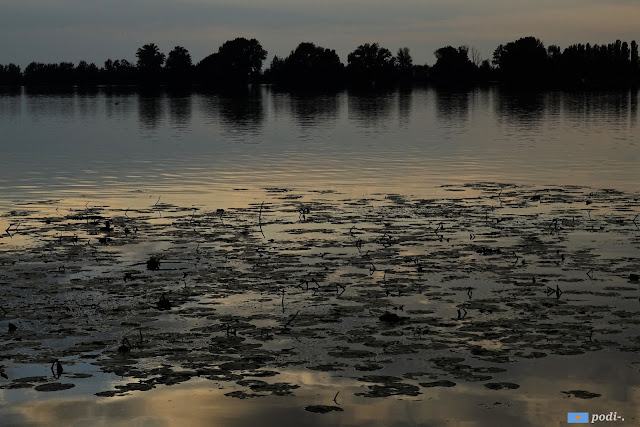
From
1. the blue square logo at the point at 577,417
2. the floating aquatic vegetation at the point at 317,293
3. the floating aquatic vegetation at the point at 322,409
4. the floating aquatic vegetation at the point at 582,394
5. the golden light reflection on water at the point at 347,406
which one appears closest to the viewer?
the blue square logo at the point at 577,417

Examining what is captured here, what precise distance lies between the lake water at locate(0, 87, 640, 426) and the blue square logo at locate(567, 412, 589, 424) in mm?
74

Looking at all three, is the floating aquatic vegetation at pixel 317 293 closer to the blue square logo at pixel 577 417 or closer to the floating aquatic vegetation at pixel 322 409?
the floating aquatic vegetation at pixel 322 409

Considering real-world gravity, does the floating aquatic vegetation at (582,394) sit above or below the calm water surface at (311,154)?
below

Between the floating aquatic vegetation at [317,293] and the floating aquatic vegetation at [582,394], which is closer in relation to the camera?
the floating aquatic vegetation at [582,394]

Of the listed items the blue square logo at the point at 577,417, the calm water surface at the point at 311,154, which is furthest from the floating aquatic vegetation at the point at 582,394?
the calm water surface at the point at 311,154

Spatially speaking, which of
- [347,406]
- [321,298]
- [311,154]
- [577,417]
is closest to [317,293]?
[321,298]

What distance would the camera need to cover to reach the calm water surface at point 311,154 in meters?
34.0

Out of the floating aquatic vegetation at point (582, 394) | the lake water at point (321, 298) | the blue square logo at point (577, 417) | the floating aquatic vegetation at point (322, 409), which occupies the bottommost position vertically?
the blue square logo at point (577, 417)

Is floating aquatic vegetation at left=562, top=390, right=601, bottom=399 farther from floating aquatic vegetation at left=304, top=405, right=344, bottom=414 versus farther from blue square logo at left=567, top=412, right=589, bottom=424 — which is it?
floating aquatic vegetation at left=304, top=405, right=344, bottom=414

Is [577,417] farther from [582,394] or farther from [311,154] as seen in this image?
[311,154]

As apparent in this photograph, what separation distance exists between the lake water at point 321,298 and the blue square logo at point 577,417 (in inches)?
2.9

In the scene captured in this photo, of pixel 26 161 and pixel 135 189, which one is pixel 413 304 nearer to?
pixel 135 189

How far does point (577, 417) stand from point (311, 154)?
37139 millimetres

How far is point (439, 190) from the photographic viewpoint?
101 feet
